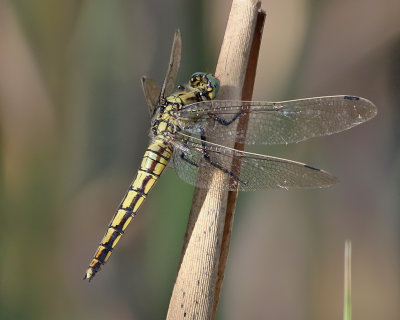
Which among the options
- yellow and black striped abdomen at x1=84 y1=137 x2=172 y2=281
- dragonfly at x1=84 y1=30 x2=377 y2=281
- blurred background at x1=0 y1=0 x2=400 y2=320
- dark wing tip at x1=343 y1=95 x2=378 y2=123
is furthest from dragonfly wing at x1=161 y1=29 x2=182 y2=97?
dark wing tip at x1=343 y1=95 x2=378 y2=123

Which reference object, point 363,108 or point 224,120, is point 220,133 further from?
point 363,108

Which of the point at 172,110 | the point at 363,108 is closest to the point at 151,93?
the point at 172,110

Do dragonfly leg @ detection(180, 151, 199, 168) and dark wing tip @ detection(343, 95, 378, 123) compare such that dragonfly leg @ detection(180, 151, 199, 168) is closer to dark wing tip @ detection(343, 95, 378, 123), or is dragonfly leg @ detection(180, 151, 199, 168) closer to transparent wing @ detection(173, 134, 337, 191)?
transparent wing @ detection(173, 134, 337, 191)

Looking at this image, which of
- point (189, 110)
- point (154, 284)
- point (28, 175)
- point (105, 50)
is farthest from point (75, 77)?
point (154, 284)

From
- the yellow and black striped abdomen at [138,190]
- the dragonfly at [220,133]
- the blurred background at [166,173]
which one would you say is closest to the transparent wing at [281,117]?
the dragonfly at [220,133]

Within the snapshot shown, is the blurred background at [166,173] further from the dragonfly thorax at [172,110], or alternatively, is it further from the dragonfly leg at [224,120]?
the dragonfly leg at [224,120]

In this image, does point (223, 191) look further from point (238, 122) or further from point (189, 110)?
point (189, 110)
